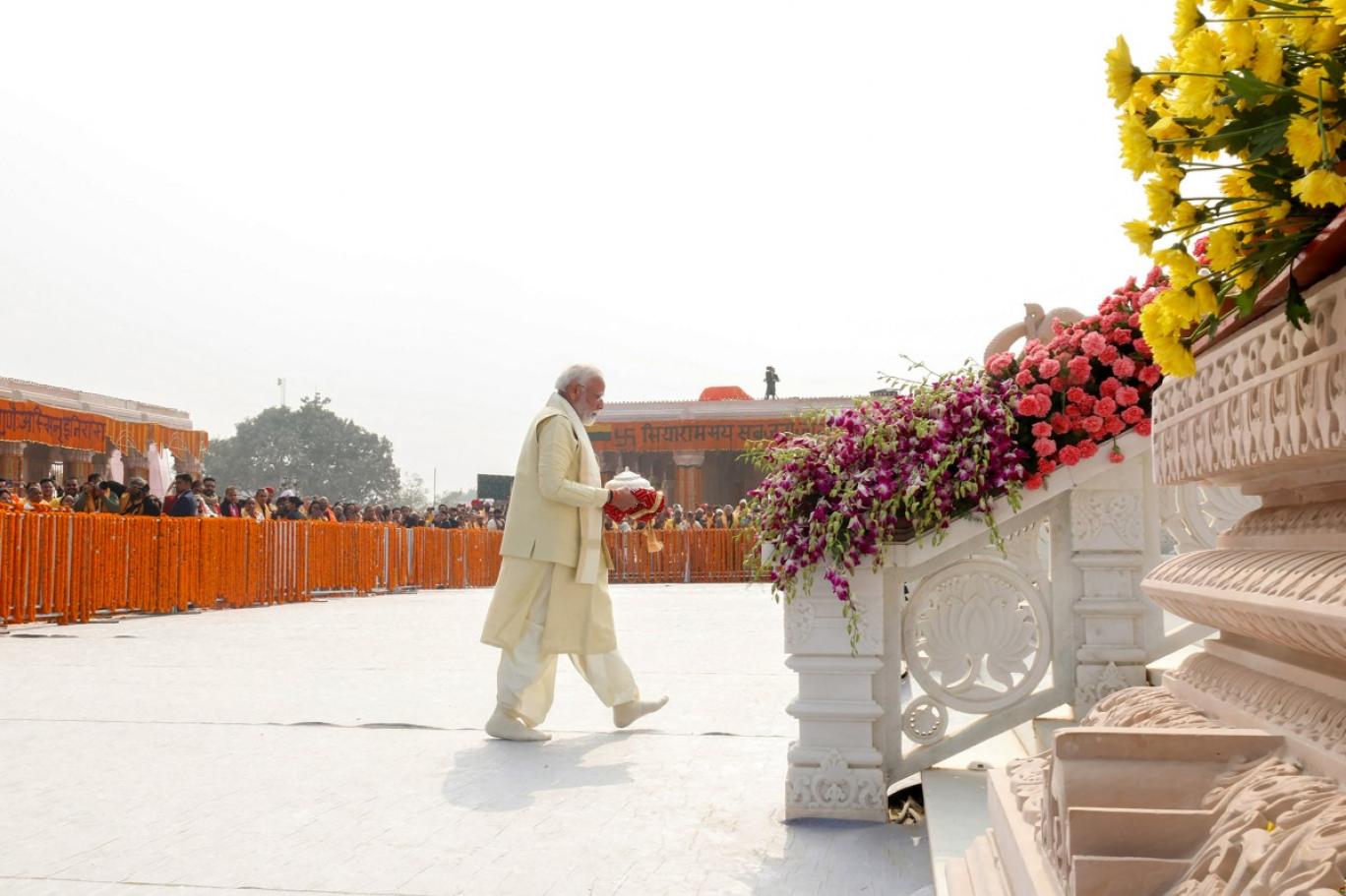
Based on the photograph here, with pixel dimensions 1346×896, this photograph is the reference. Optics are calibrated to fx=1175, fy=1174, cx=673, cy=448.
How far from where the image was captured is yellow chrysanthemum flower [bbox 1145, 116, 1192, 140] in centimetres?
144

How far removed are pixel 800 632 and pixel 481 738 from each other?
7.46 feet

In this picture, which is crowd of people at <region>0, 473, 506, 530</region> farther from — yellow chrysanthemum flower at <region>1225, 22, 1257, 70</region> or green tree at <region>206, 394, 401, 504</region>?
green tree at <region>206, 394, 401, 504</region>

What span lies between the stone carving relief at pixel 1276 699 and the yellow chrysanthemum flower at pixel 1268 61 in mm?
795

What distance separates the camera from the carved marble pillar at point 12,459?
1084 inches

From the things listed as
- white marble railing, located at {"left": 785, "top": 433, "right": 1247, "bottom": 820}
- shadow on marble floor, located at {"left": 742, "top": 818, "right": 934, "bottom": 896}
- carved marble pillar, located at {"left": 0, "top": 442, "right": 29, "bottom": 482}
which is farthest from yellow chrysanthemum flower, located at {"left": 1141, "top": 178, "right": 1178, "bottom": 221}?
carved marble pillar, located at {"left": 0, "top": 442, "right": 29, "bottom": 482}

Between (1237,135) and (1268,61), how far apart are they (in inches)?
3.7

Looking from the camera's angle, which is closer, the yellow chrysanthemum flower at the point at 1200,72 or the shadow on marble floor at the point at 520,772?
the yellow chrysanthemum flower at the point at 1200,72

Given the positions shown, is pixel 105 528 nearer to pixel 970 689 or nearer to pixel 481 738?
pixel 481 738

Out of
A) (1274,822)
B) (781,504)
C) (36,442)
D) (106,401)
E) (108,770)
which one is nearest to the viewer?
(1274,822)

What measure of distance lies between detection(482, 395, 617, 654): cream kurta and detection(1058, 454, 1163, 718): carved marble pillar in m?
2.35

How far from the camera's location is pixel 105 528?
1380 centimetres

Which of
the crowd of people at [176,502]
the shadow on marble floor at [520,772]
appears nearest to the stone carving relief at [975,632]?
the shadow on marble floor at [520,772]

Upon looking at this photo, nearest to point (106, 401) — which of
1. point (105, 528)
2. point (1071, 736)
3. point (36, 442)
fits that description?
point (36, 442)

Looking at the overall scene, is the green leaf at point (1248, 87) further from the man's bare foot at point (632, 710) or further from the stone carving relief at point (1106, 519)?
the man's bare foot at point (632, 710)
